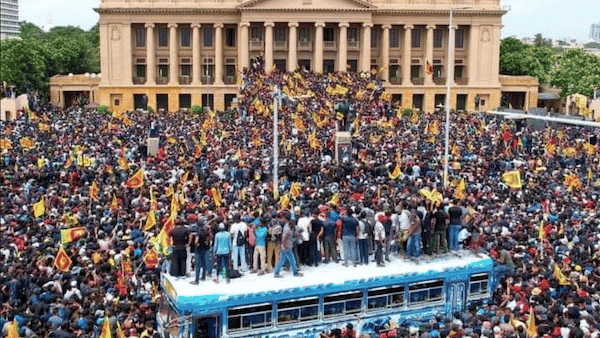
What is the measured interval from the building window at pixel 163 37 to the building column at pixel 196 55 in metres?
3.28

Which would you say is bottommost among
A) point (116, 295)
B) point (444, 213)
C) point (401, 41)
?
point (116, 295)

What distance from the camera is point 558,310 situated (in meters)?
16.3

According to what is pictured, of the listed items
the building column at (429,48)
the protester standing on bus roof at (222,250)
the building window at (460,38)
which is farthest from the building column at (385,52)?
the protester standing on bus roof at (222,250)

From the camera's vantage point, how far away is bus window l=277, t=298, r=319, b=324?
1606 cm

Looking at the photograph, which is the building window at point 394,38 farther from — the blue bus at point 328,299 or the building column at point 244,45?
the blue bus at point 328,299

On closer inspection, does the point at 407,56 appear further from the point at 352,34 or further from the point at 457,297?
A: the point at 457,297

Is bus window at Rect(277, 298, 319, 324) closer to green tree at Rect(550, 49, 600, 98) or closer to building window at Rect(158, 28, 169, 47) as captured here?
building window at Rect(158, 28, 169, 47)

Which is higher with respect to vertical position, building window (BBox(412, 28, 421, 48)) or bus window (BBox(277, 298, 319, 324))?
building window (BBox(412, 28, 421, 48))

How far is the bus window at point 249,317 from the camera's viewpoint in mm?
15594

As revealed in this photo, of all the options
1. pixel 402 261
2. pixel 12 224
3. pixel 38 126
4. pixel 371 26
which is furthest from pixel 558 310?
pixel 371 26

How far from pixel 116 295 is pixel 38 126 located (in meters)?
34.9

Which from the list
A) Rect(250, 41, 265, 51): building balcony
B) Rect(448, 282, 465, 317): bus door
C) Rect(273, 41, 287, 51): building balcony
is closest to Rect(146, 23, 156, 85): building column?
Rect(250, 41, 265, 51): building balcony

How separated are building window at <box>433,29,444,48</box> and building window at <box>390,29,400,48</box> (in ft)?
12.8

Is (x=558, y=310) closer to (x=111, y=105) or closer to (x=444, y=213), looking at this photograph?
(x=444, y=213)
